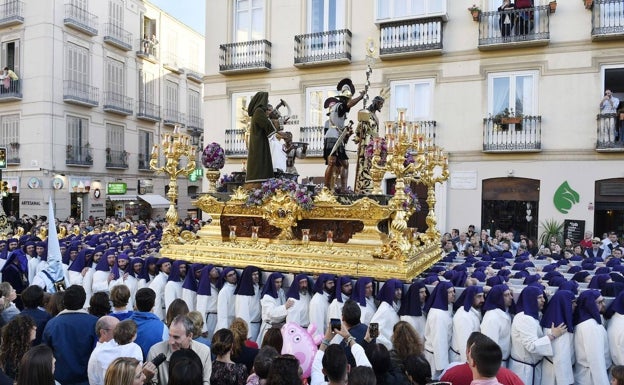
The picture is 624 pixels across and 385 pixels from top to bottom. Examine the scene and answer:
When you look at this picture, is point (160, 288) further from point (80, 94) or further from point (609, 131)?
point (80, 94)

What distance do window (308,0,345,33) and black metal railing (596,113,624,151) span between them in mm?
9445

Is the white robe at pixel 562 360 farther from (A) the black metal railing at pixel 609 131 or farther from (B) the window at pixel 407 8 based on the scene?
(B) the window at pixel 407 8

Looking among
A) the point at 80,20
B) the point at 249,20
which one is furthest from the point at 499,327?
the point at 80,20

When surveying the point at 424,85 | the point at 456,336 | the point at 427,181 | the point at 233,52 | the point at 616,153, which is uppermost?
the point at 233,52

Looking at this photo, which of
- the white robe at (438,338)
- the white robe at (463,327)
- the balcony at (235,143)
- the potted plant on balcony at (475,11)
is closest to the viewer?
Result: the white robe at (463,327)

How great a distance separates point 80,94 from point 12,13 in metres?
4.70

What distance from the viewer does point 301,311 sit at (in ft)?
25.7

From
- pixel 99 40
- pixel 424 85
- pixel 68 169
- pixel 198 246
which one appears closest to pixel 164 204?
pixel 68 169

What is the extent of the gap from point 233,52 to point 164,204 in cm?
1250

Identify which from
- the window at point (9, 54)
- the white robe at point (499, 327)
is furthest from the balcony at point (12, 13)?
the white robe at point (499, 327)

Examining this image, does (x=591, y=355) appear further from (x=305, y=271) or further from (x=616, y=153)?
(x=616, y=153)

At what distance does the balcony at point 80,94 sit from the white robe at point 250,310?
2039 cm

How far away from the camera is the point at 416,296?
7.06m

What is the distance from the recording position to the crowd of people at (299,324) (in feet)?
12.7
